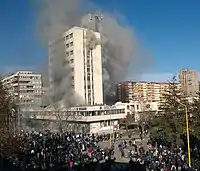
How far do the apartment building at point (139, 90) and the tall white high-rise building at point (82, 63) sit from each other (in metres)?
40.5

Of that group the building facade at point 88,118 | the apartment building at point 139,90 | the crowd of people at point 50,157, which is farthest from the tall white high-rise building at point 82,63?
the crowd of people at point 50,157

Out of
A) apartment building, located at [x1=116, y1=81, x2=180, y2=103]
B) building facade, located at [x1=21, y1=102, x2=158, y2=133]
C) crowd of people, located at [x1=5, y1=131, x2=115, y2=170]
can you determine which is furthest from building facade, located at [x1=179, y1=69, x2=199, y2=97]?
crowd of people, located at [x1=5, y1=131, x2=115, y2=170]

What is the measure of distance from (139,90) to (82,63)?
2578 inches

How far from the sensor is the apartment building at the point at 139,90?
152 meters

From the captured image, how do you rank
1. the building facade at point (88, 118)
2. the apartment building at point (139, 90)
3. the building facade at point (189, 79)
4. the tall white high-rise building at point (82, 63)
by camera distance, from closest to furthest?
the building facade at point (88, 118), the tall white high-rise building at point (82, 63), the apartment building at point (139, 90), the building facade at point (189, 79)

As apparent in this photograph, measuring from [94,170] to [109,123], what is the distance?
57.9 metres

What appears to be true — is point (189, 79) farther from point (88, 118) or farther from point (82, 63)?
point (88, 118)

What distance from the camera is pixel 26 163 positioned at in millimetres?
27203

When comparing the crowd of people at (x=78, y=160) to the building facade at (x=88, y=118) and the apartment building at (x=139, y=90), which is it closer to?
Answer: the building facade at (x=88, y=118)

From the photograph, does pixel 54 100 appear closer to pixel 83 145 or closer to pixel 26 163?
pixel 83 145

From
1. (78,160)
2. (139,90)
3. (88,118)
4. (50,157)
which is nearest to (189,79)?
(139,90)

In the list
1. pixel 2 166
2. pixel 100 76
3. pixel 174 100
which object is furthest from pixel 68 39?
pixel 2 166

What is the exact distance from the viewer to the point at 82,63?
340 feet

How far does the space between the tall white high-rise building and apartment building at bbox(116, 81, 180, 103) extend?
40.5m
